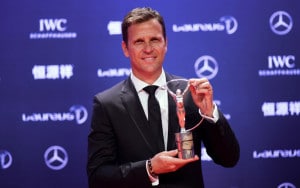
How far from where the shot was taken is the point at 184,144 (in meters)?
1.69

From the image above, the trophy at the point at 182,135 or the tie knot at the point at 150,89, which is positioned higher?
the tie knot at the point at 150,89

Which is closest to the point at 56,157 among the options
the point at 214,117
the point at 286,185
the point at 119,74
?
the point at 119,74

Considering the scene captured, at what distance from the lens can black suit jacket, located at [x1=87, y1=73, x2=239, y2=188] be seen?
1812mm

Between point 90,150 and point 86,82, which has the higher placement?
point 86,82

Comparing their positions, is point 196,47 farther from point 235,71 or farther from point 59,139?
point 59,139

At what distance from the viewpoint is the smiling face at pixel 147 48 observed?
1.90 meters

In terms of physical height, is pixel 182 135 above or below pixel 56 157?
above

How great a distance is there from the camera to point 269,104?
3.46 m

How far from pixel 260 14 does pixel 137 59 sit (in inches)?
71.1

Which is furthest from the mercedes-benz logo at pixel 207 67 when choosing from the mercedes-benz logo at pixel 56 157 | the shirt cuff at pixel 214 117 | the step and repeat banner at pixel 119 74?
the shirt cuff at pixel 214 117

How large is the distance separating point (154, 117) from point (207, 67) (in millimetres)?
1674

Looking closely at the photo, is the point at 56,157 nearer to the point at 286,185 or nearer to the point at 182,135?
the point at 286,185

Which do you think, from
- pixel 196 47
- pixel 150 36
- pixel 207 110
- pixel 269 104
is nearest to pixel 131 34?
pixel 150 36

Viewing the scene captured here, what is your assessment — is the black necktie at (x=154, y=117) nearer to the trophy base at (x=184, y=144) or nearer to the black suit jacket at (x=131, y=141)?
the black suit jacket at (x=131, y=141)
